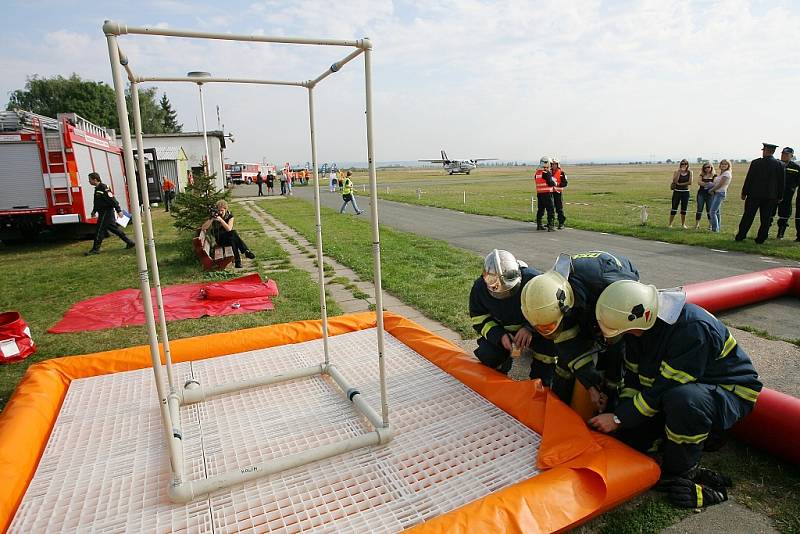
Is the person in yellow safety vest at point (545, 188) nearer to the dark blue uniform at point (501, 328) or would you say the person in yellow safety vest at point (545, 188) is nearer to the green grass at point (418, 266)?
the green grass at point (418, 266)

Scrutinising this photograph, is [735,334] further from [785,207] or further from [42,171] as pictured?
[42,171]

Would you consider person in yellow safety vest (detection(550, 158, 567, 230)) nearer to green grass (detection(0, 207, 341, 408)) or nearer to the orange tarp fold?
green grass (detection(0, 207, 341, 408))

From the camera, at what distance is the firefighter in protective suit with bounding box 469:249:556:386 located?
3.63m

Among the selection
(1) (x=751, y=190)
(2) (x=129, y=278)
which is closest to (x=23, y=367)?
(2) (x=129, y=278)

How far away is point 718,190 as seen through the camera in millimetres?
11906

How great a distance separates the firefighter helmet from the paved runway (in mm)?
3730

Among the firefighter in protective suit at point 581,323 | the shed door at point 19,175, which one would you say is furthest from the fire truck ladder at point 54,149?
the firefighter in protective suit at point 581,323

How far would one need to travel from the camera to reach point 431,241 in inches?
464

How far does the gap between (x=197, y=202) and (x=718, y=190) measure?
1239cm

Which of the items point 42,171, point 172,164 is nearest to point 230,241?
point 42,171

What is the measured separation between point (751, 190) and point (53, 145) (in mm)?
16238

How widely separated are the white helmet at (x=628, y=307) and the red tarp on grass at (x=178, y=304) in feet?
16.6

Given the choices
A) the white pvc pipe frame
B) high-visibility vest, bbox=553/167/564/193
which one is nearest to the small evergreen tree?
the white pvc pipe frame

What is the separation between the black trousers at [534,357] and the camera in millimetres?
4043
